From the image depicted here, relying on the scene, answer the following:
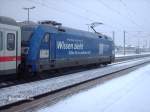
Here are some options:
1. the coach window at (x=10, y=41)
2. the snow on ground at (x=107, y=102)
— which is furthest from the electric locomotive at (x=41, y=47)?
the snow on ground at (x=107, y=102)

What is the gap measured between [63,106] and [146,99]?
3.15 meters

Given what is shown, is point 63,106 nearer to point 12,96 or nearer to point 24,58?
point 12,96

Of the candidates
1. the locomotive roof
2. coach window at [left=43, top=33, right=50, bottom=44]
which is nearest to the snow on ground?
coach window at [left=43, top=33, right=50, bottom=44]

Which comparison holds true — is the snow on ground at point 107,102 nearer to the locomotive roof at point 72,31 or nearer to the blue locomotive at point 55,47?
the blue locomotive at point 55,47

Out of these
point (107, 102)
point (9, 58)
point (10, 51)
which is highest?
point (10, 51)

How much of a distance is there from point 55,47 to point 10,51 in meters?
4.72

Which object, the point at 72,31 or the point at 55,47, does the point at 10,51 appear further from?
the point at 72,31

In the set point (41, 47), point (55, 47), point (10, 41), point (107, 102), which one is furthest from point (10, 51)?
point (107, 102)

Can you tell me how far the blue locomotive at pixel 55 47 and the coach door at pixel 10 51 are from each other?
1550mm

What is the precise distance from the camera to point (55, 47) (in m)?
19.0

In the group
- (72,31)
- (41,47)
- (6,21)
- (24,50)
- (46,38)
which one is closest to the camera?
(6,21)

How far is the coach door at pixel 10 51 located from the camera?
14337 mm

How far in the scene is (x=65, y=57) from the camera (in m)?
20.5

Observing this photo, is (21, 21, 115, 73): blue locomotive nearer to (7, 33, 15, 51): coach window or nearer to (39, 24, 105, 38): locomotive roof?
(39, 24, 105, 38): locomotive roof
